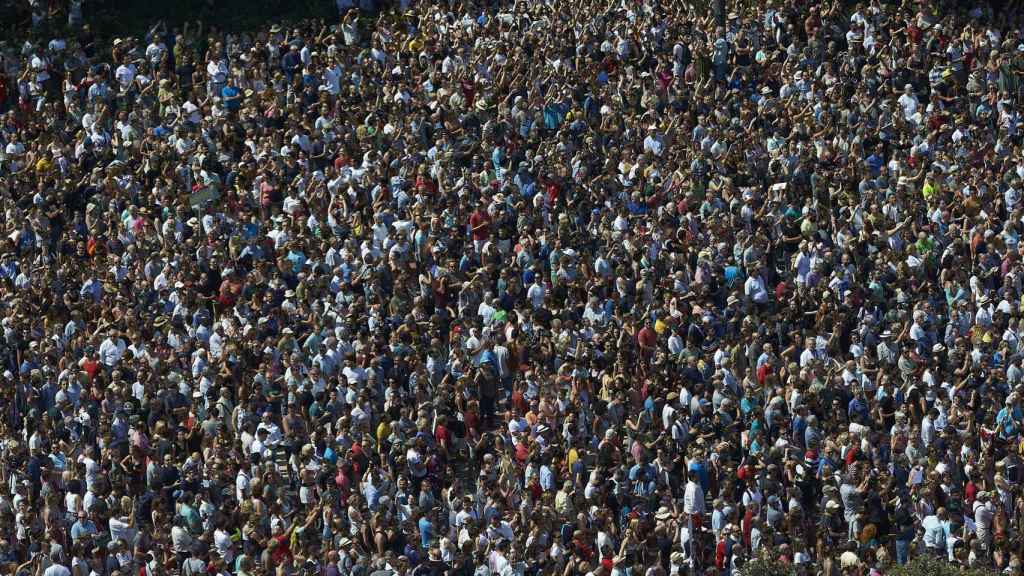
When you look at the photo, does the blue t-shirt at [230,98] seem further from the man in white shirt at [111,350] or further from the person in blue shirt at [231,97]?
the man in white shirt at [111,350]

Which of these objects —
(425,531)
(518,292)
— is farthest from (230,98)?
(425,531)

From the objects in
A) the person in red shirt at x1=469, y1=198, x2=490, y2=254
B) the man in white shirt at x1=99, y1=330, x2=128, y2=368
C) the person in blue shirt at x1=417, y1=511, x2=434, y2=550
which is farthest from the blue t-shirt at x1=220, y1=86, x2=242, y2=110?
the person in blue shirt at x1=417, y1=511, x2=434, y2=550

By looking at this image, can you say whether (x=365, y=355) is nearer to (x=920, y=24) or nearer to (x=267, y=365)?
(x=267, y=365)

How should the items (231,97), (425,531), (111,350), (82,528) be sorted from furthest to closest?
(231,97) → (111,350) → (82,528) → (425,531)

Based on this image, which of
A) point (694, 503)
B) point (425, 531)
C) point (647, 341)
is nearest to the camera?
point (694, 503)

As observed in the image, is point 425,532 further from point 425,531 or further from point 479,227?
point 479,227

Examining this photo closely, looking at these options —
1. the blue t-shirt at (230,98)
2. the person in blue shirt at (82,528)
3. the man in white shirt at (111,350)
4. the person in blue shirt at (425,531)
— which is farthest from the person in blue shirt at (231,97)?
the person in blue shirt at (425,531)
